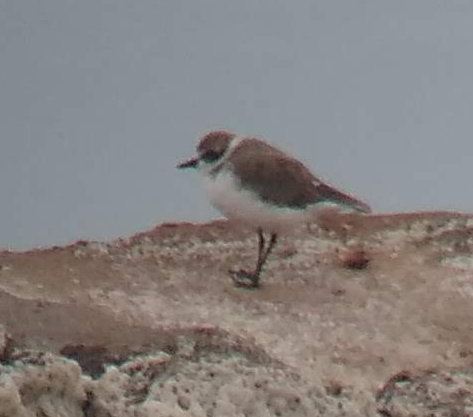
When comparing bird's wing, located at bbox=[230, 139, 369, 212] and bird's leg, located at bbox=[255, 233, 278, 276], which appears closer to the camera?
bird's leg, located at bbox=[255, 233, 278, 276]

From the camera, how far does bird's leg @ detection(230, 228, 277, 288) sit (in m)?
9.25

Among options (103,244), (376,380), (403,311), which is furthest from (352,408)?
(103,244)

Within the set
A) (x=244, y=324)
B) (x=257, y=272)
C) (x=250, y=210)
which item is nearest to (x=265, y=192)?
(x=250, y=210)

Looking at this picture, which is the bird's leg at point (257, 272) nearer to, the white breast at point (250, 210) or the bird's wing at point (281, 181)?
the white breast at point (250, 210)

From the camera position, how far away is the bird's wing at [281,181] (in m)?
9.77

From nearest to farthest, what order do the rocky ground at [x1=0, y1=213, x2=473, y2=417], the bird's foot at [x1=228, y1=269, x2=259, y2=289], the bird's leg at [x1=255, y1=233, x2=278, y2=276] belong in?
the rocky ground at [x1=0, y1=213, x2=473, y2=417], the bird's foot at [x1=228, y1=269, x2=259, y2=289], the bird's leg at [x1=255, y1=233, x2=278, y2=276]

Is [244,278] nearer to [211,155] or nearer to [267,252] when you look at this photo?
[267,252]

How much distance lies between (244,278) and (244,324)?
87 centimetres

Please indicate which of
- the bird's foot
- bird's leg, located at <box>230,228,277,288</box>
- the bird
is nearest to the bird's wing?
the bird

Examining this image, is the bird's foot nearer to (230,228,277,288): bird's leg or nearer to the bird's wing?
(230,228,277,288): bird's leg

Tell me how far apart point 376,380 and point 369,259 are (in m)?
2.00

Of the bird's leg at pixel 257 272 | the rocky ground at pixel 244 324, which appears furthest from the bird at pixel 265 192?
the rocky ground at pixel 244 324

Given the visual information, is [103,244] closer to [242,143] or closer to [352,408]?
[242,143]

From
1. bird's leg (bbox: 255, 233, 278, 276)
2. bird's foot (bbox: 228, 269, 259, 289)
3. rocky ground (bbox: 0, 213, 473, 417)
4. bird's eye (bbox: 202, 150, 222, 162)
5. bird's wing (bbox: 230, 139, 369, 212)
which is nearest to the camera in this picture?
rocky ground (bbox: 0, 213, 473, 417)
